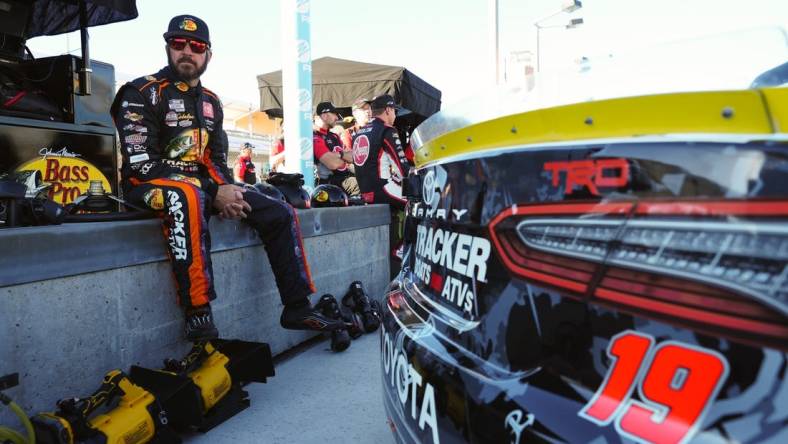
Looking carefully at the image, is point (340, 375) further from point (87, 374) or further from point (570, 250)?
point (570, 250)

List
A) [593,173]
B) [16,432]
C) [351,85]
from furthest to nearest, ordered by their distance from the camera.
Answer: [351,85], [16,432], [593,173]

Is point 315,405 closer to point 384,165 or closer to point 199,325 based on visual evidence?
point 199,325

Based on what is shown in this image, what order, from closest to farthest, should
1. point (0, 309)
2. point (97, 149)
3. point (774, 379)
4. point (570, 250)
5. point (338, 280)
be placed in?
point (774, 379) < point (570, 250) < point (0, 309) < point (338, 280) < point (97, 149)

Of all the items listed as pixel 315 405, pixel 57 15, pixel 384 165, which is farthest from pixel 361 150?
pixel 315 405

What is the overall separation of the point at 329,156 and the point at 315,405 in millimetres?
4005

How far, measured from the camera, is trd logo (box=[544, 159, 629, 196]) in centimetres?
89

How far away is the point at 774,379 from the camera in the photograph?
2.24 feet

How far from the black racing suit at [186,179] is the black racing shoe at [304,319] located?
0.18 ft

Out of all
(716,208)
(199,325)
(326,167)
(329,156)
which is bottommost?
(199,325)

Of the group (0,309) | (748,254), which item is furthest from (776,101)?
(0,309)

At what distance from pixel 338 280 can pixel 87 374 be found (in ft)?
6.36

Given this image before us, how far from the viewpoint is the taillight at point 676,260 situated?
0.71 metres

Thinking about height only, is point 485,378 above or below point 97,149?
below

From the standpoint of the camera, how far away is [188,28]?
114 inches
